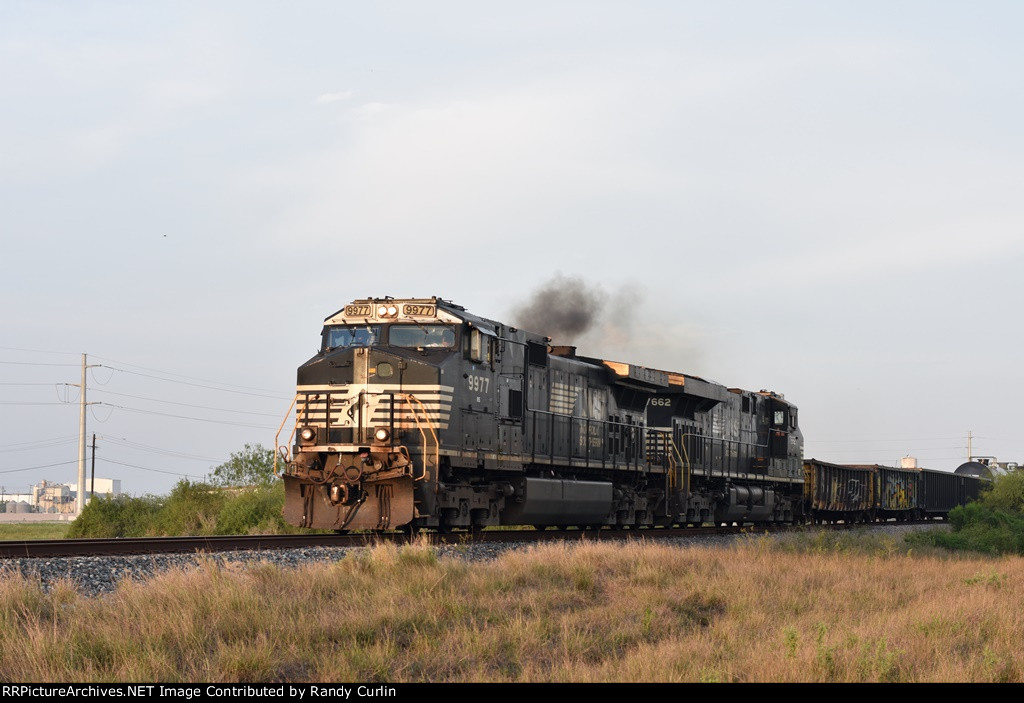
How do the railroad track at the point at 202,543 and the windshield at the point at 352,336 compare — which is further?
the windshield at the point at 352,336

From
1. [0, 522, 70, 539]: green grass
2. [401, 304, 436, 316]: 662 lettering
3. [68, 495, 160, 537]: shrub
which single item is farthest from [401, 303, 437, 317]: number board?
[0, 522, 70, 539]: green grass

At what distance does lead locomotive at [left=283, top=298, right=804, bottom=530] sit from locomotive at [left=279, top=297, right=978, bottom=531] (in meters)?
0.02

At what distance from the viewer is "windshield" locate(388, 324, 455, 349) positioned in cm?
1750

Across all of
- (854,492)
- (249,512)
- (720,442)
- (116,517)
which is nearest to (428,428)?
(249,512)

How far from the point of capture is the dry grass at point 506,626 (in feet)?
26.4

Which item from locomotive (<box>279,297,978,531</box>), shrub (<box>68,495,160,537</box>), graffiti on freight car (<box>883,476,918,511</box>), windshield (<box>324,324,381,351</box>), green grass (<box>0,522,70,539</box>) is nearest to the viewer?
locomotive (<box>279,297,978,531</box>)

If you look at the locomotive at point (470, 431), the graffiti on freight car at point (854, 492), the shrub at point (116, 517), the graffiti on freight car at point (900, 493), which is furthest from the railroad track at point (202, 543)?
the graffiti on freight car at point (900, 493)

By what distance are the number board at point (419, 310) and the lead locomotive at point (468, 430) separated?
0.05 feet

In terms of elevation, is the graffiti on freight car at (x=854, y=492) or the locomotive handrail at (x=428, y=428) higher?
the locomotive handrail at (x=428, y=428)

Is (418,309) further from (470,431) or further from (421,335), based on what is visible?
(470,431)

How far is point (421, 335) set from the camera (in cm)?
1759

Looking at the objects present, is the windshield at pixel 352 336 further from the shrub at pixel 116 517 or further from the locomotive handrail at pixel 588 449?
the shrub at pixel 116 517

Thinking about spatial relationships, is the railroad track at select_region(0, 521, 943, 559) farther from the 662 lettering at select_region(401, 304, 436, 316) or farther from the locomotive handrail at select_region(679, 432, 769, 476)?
the locomotive handrail at select_region(679, 432, 769, 476)

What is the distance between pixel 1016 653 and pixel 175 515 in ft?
84.6
